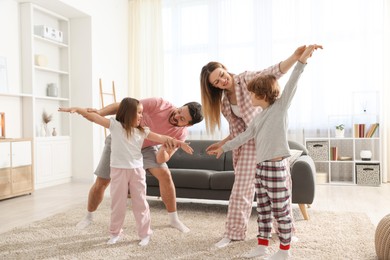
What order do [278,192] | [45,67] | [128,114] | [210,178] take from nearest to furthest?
[278,192], [128,114], [210,178], [45,67]

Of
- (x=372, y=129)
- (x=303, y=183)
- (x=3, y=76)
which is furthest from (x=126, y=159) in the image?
(x=372, y=129)

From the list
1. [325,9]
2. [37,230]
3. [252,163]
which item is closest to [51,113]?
[37,230]

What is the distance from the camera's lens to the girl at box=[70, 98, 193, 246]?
241 centimetres

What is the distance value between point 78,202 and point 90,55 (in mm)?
2515

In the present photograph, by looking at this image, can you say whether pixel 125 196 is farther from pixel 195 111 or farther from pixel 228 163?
pixel 228 163

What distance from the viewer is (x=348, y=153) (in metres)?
5.57

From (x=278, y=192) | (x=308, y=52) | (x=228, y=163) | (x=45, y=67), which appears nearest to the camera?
(x=308, y=52)

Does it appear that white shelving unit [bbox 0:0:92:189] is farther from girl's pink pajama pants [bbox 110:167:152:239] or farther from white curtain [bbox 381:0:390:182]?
white curtain [bbox 381:0:390:182]

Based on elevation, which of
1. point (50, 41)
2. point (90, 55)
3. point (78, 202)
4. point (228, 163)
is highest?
point (50, 41)

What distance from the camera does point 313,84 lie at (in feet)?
18.2

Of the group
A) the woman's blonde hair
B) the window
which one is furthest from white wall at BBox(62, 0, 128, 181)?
the woman's blonde hair

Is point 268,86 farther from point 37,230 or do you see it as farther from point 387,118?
point 387,118

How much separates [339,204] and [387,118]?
7.01 feet

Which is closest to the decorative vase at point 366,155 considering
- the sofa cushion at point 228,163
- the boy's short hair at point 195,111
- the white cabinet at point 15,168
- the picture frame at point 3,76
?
the sofa cushion at point 228,163
